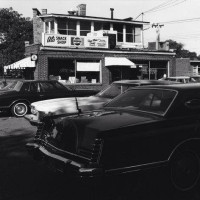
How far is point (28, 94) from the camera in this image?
1346 centimetres

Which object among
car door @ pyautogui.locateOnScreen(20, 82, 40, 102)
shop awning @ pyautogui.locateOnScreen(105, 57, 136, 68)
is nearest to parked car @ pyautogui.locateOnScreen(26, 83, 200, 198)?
car door @ pyautogui.locateOnScreen(20, 82, 40, 102)

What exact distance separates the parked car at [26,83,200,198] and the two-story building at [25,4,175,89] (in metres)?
19.9

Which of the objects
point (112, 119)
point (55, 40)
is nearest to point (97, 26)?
point (55, 40)

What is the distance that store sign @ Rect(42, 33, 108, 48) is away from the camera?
80.4ft

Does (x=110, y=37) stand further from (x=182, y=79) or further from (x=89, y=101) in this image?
(x=89, y=101)

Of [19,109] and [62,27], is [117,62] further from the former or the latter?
[19,109]

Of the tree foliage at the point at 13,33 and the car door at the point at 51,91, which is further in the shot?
the tree foliage at the point at 13,33

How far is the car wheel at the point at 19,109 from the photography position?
44.1 ft

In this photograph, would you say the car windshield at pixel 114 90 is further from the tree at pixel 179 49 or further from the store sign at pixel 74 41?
the tree at pixel 179 49

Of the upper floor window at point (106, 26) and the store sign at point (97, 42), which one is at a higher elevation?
the upper floor window at point (106, 26)

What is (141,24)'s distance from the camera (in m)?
32.0

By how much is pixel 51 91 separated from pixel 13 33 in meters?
57.9

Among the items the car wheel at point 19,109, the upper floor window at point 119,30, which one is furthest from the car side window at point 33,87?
the upper floor window at point 119,30

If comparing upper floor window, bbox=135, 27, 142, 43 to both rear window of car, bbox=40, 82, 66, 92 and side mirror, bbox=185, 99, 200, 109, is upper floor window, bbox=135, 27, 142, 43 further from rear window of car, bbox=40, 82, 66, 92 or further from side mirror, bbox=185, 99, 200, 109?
side mirror, bbox=185, 99, 200, 109
